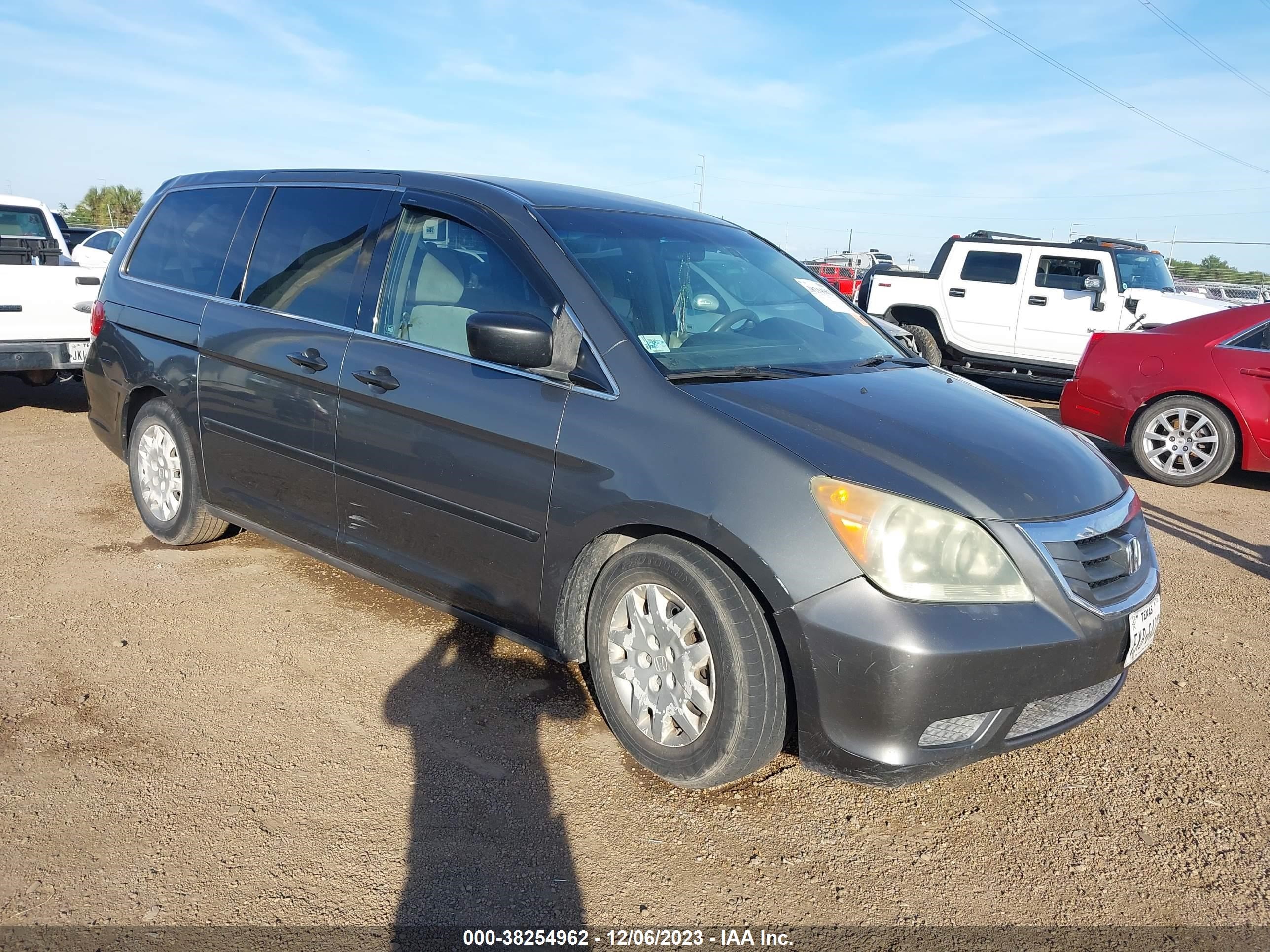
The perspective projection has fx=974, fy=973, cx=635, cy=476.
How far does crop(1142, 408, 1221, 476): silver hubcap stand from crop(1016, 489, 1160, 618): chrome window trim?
16.1ft

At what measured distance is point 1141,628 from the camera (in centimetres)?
289

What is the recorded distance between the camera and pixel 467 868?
257 centimetres

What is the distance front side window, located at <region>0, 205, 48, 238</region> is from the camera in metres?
10.6

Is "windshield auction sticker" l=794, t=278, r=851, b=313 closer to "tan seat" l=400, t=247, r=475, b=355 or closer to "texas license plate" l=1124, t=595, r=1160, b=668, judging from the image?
"tan seat" l=400, t=247, r=475, b=355

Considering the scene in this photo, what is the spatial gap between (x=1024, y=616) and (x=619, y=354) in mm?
1418

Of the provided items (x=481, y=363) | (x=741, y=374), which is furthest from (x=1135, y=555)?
(x=481, y=363)

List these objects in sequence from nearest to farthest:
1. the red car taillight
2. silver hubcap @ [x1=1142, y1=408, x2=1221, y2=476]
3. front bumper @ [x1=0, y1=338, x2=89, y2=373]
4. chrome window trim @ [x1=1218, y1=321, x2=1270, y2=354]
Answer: chrome window trim @ [x1=1218, y1=321, x2=1270, y2=354], silver hubcap @ [x1=1142, y1=408, x2=1221, y2=476], front bumper @ [x1=0, y1=338, x2=89, y2=373], the red car taillight

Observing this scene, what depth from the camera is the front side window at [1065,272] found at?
11.5 m

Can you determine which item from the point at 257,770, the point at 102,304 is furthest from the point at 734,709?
the point at 102,304

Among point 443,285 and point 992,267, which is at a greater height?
point 992,267

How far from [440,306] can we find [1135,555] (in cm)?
248

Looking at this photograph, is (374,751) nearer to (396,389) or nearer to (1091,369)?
(396,389)

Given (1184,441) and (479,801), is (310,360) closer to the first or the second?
(479,801)

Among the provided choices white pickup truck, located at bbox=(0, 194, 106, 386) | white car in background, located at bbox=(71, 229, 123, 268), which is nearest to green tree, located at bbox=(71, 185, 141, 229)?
white car in background, located at bbox=(71, 229, 123, 268)
